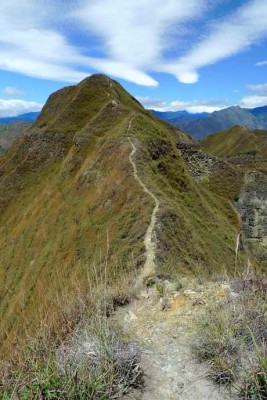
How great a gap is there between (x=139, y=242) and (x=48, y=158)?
1983 inches

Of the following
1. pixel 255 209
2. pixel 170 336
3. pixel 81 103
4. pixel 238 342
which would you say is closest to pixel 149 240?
pixel 170 336

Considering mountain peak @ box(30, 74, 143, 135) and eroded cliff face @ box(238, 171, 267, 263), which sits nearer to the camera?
eroded cliff face @ box(238, 171, 267, 263)

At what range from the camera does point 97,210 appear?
41594 millimetres

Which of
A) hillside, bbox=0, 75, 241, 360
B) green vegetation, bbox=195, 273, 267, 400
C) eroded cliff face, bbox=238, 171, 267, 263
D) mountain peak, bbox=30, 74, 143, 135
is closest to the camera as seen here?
green vegetation, bbox=195, 273, 267, 400

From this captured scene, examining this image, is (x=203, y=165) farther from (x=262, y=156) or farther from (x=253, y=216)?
(x=262, y=156)

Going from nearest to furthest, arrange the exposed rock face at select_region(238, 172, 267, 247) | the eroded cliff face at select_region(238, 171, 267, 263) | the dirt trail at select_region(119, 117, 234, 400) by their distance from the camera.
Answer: the dirt trail at select_region(119, 117, 234, 400) → the eroded cliff face at select_region(238, 171, 267, 263) → the exposed rock face at select_region(238, 172, 267, 247)

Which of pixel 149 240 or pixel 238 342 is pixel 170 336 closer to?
pixel 238 342

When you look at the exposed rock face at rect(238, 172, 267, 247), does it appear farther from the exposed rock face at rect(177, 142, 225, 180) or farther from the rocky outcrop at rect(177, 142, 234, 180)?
the exposed rock face at rect(177, 142, 225, 180)

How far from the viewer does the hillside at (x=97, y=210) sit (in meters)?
29.5

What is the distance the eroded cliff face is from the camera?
193ft

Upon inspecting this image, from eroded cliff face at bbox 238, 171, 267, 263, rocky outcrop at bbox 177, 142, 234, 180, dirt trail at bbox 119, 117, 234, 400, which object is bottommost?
eroded cliff face at bbox 238, 171, 267, 263

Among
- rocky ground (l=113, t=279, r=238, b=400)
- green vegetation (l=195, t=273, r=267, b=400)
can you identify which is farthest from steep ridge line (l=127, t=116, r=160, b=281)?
green vegetation (l=195, t=273, r=267, b=400)

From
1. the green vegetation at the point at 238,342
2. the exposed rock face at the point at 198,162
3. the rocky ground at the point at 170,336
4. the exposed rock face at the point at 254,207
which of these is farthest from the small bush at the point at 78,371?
the exposed rock face at the point at 198,162

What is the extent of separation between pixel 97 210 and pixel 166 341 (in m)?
33.4
